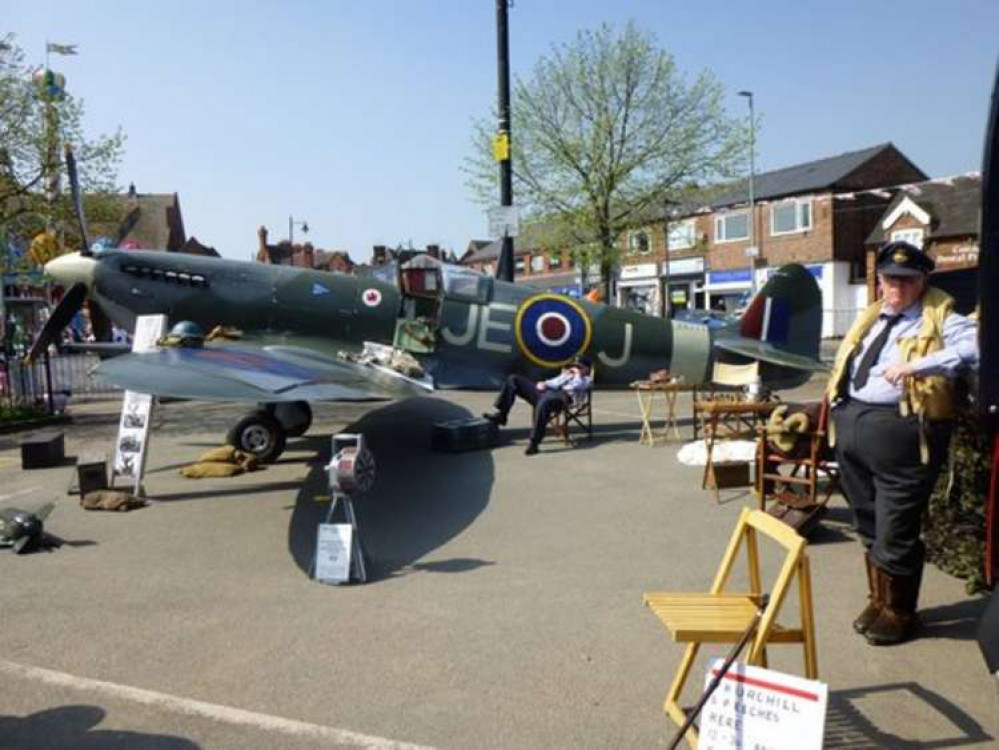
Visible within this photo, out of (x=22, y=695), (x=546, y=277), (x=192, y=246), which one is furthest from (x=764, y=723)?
(x=192, y=246)

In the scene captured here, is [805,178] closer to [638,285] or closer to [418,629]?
[638,285]

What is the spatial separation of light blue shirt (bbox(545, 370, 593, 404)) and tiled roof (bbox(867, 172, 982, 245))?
26.5 meters

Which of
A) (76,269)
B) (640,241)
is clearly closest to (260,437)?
(76,269)

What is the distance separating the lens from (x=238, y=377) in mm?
5707

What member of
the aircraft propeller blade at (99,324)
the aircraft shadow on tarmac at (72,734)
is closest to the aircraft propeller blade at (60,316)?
the aircraft propeller blade at (99,324)

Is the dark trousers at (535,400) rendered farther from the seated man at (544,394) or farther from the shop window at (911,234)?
the shop window at (911,234)

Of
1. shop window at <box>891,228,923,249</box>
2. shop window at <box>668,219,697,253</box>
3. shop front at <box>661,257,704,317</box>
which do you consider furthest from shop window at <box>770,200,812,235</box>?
shop front at <box>661,257,704,317</box>

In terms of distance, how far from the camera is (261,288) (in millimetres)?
10875

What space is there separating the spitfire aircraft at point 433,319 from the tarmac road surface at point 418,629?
139 inches

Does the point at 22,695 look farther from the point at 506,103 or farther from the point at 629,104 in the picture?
the point at 629,104

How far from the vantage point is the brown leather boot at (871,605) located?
4008 millimetres

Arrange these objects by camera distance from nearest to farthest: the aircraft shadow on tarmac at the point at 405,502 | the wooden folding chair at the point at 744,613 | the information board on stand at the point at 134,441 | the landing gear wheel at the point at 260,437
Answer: the wooden folding chair at the point at 744,613 < the aircraft shadow on tarmac at the point at 405,502 < the information board on stand at the point at 134,441 < the landing gear wheel at the point at 260,437

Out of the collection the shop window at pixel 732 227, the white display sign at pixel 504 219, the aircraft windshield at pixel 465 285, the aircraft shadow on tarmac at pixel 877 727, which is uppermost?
the shop window at pixel 732 227

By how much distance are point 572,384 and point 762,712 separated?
772 cm
